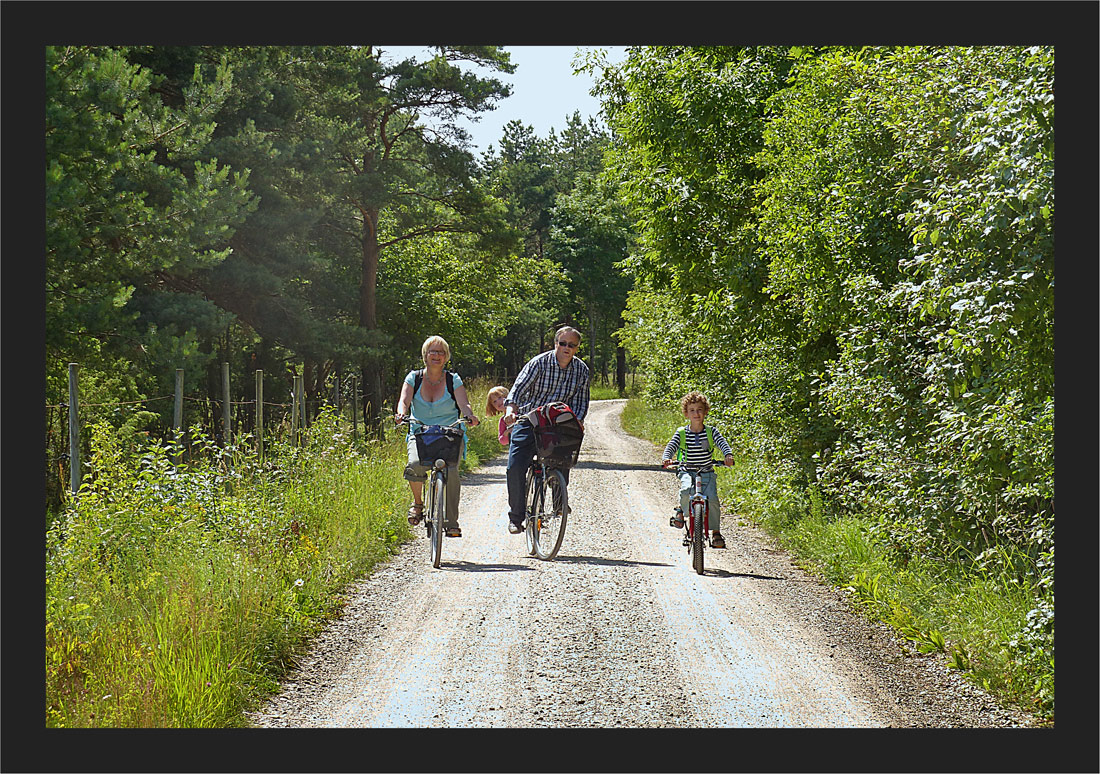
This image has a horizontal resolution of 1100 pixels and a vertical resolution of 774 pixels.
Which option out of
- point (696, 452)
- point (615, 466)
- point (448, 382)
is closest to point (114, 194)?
point (448, 382)

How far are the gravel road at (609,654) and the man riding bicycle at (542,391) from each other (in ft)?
3.31

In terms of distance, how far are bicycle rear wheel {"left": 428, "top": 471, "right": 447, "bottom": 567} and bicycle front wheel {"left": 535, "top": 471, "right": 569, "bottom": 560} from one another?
98cm

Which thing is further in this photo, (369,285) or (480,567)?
(369,285)

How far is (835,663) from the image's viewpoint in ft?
19.6

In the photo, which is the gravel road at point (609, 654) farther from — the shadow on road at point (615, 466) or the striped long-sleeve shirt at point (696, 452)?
the shadow on road at point (615, 466)

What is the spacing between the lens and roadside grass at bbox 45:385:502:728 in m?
5.04

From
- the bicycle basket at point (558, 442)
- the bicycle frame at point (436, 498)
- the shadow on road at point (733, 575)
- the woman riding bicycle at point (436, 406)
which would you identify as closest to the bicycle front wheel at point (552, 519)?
the bicycle basket at point (558, 442)

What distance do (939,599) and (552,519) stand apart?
3624mm

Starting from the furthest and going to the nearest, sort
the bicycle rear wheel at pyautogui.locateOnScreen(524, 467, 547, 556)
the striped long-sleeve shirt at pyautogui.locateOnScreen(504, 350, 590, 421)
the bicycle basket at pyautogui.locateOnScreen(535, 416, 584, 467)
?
the bicycle rear wheel at pyautogui.locateOnScreen(524, 467, 547, 556) < the bicycle basket at pyautogui.locateOnScreen(535, 416, 584, 467) < the striped long-sleeve shirt at pyautogui.locateOnScreen(504, 350, 590, 421)

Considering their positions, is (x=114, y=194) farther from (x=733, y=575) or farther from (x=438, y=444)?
(x=733, y=575)

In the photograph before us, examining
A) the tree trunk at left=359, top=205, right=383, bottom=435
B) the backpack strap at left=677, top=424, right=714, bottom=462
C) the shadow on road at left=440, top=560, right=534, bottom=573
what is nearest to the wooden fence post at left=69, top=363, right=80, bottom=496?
the shadow on road at left=440, top=560, right=534, bottom=573

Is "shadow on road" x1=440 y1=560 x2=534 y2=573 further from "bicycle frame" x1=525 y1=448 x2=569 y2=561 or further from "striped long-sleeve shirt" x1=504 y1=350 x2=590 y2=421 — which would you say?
"striped long-sleeve shirt" x1=504 y1=350 x2=590 y2=421

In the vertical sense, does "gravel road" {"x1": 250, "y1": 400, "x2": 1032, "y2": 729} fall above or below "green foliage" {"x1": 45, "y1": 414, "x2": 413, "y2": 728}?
below

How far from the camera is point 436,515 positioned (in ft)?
28.6
